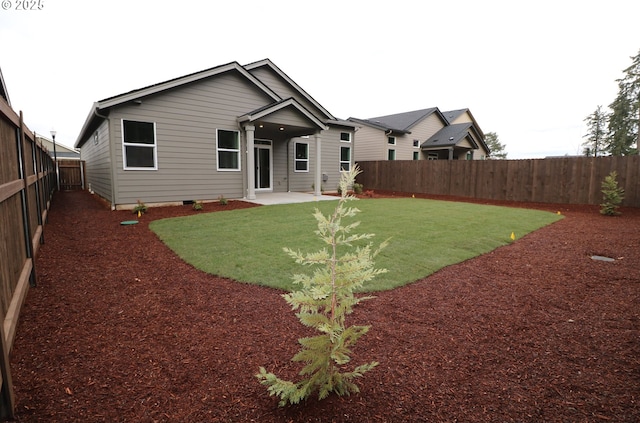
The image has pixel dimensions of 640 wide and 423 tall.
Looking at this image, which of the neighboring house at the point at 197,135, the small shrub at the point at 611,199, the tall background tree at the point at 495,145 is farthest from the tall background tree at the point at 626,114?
the neighboring house at the point at 197,135

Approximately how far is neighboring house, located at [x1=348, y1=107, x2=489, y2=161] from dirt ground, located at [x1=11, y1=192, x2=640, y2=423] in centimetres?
1910

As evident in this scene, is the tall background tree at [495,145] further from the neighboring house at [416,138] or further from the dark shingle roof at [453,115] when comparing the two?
the neighboring house at [416,138]

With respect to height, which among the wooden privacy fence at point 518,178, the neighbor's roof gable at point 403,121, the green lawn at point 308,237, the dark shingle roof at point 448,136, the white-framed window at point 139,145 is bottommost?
the green lawn at point 308,237

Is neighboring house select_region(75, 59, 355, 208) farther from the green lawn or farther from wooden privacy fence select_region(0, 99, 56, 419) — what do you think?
wooden privacy fence select_region(0, 99, 56, 419)

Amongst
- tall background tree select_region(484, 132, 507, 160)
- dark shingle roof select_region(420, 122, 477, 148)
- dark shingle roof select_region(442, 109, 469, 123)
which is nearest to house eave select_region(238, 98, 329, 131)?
dark shingle roof select_region(420, 122, 477, 148)

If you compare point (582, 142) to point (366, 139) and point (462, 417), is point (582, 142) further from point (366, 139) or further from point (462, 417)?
point (462, 417)

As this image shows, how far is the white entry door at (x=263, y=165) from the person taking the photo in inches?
540

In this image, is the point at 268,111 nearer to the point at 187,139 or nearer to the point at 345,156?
the point at 187,139

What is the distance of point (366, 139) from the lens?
23.6 metres

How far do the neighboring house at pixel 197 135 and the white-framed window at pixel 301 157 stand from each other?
0.92 metres

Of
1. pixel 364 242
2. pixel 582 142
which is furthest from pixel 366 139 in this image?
pixel 582 142

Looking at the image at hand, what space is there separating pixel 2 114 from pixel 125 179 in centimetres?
770

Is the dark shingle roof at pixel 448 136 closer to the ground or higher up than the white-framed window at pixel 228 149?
higher up

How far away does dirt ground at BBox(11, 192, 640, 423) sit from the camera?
1.84m
